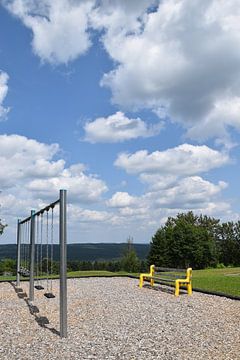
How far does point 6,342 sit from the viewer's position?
5.88 meters

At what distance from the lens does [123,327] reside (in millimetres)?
6766

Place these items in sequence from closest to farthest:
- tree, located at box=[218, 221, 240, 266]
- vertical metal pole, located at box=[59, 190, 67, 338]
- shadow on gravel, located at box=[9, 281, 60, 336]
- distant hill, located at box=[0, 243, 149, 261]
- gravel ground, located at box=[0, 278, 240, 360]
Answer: gravel ground, located at box=[0, 278, 240, 360], vertical metal pole, located at box=[59, 190, 67, 338], shadow on gravel, located at box=[9, 281, 60, 336], distant hill, located at box=[0, 243, 149, 261], tree, located at box=[218, 221, 240, 266]

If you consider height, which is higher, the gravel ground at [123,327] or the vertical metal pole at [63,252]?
the vertical metal pole at [63,252]

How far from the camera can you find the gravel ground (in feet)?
17.4

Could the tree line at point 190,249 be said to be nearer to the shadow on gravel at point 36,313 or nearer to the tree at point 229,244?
the tree at point 229,244

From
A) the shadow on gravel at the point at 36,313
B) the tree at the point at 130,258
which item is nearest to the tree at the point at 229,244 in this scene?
the tree at the point at 130,258

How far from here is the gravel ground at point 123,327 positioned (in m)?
5.31

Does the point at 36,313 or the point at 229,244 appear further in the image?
the point at 229,244

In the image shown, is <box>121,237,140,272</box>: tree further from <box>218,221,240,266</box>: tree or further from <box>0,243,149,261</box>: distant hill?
<box>218,221,240,266</box>: tree

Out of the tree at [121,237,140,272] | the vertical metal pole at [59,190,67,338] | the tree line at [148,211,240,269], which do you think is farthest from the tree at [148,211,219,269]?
the vertical metal pole at [59,190,67,338]

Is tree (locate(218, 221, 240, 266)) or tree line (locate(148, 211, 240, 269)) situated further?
tree (locate(218, 221, 240, 266))

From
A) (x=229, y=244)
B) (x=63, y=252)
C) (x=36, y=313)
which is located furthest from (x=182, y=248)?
(x=63, y=252)

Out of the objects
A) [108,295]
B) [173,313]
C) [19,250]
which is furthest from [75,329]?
[19,250]

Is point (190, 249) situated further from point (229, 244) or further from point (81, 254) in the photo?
point (81, 254)
